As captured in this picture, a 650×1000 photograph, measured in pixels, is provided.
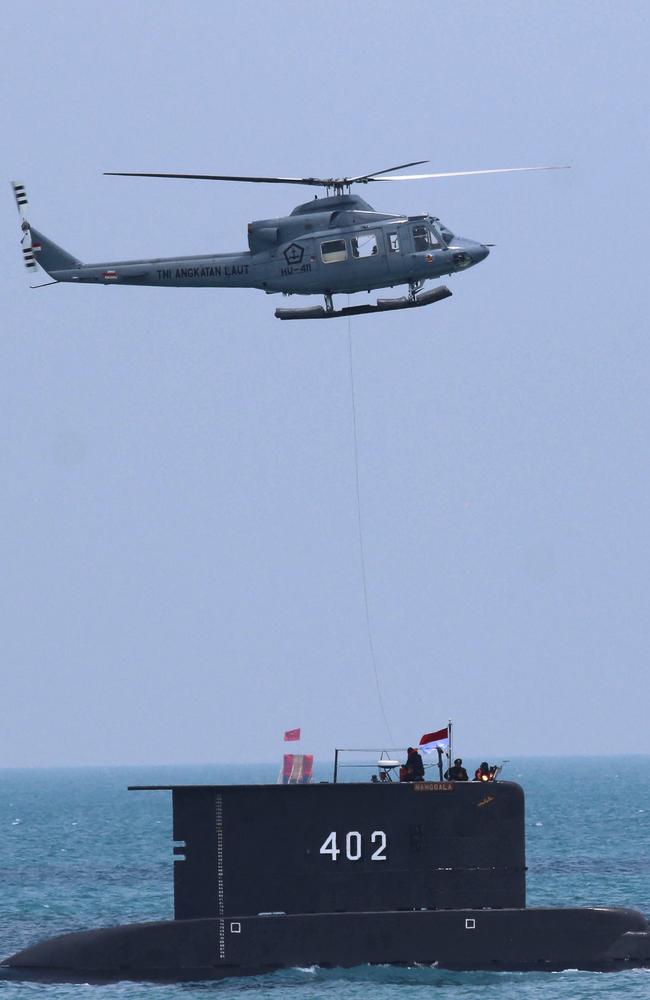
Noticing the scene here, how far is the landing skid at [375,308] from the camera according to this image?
34312 mm

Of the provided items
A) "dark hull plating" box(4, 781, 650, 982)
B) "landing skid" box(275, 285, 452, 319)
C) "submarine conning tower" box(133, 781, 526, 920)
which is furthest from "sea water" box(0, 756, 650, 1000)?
"landing skid" box(275, 285, 452, 319)

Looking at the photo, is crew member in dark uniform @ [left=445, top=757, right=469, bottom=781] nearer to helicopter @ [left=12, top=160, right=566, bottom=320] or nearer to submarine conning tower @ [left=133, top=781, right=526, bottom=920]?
submarine conning tower @ [left=133, top=781, right=526, bottom=920]

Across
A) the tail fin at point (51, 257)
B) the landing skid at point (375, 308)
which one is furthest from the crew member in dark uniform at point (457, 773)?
the tail fin at point (51, 257)

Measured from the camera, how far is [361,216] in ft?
120

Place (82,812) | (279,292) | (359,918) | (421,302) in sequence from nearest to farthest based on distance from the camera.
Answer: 1. (359,918)
2. (421,302)
3. (279,292)
4. (82,812)

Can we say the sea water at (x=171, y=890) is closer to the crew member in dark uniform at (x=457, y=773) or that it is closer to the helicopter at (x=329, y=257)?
the crew member in dark uniform at (x=457, y=773)

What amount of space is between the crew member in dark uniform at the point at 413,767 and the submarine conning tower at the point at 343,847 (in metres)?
0.97

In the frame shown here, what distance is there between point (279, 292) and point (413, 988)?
15.2m

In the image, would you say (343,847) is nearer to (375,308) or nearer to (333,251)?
(375,308)

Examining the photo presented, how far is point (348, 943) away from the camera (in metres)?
27.6

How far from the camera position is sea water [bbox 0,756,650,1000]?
91.7 ft

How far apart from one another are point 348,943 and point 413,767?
301cm

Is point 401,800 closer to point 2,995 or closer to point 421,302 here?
point 2,995

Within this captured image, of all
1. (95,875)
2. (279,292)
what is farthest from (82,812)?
(279,292)
